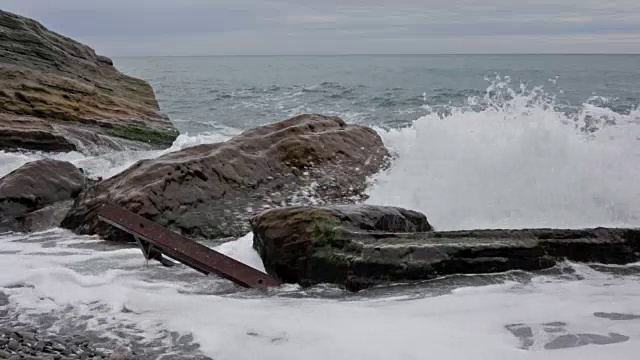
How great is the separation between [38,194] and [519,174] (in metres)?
4.68

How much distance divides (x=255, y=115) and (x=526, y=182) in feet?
40.9

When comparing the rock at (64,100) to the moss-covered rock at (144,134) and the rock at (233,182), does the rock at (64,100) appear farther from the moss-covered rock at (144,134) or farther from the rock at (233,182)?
the rock at (233,182)

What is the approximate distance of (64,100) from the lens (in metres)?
11.4

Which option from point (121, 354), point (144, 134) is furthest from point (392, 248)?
point (144, 134)

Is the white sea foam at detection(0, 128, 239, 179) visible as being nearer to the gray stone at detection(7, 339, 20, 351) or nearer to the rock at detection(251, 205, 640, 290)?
the rock at detection(251, 205, 640, 290)

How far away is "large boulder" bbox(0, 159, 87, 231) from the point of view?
21.0ft

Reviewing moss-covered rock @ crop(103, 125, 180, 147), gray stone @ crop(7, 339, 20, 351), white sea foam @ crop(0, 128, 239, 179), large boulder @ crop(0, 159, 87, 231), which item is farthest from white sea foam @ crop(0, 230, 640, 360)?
moss-covered rock @ crop(103, 125, 180, 147)

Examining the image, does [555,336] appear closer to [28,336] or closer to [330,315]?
[330,315]

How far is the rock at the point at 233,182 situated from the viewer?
5961 millimetres

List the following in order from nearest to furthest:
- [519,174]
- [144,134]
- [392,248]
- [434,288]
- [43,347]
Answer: [43,347]
[434,288]
[392,248]
[519,174]
[144,134]

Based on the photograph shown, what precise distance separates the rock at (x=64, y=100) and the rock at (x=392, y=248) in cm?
612

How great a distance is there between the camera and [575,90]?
2402cm

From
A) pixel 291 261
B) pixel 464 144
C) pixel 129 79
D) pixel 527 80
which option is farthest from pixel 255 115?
pixel 527 80

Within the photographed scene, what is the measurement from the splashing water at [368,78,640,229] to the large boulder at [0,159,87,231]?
2999 millimetres
